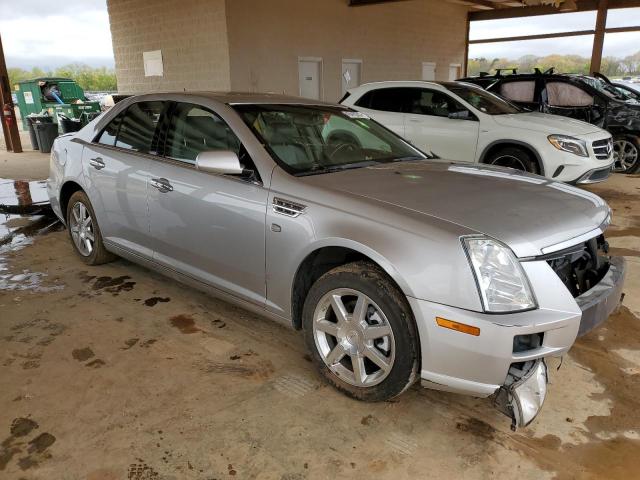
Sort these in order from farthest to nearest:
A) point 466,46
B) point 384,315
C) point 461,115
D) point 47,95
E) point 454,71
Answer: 1. point 466,46
2. point 454,71
3. point 47,95
4. point 461,115
5. point 384,315

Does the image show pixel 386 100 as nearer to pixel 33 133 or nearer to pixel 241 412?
pixel 241 412

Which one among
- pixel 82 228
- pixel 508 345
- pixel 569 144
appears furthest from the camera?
pixel 569 144

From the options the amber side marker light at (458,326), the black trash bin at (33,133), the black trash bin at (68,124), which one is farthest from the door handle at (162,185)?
the black trash bin at (33,133)

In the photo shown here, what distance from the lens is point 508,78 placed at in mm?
9039

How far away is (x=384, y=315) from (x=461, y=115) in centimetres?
527

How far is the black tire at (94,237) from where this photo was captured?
13.6 ft

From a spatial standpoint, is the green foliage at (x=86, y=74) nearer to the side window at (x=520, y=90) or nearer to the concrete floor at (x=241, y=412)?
the side window at (x=520, y=90)

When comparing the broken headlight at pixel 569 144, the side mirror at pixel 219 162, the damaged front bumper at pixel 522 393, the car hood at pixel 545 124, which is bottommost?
the damaged front bumper at pixel 522 393

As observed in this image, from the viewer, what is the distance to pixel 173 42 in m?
12.9

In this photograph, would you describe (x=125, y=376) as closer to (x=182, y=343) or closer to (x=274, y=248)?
(x=182, y=343)

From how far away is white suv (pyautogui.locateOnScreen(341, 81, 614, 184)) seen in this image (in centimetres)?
634

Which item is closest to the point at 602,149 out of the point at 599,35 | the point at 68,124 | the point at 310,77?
the point at 310,77

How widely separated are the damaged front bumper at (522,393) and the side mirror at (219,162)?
171cm

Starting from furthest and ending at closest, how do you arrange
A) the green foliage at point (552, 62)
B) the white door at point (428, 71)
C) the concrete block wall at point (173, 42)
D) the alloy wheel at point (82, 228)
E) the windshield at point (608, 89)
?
the green foliage at point (552, 62)
the white door at point (428, 71)
the concrete block wall at point (173, 42)
the windshield at point (608, 89)
the alloy wheel at point (82, 228)
